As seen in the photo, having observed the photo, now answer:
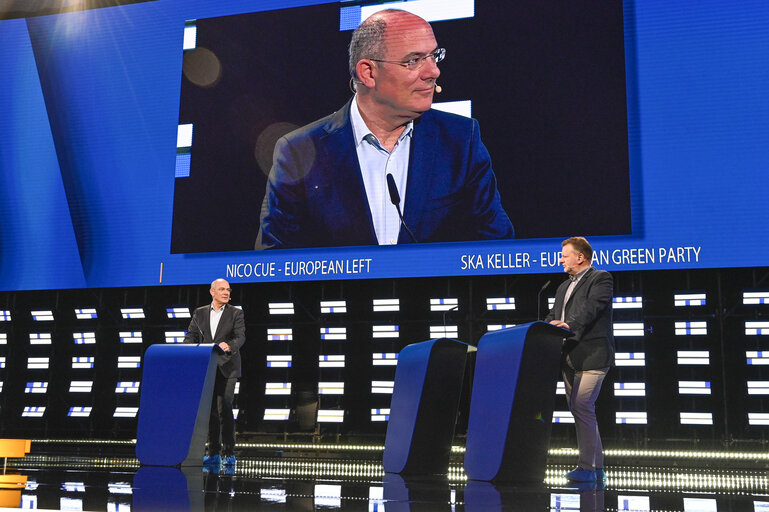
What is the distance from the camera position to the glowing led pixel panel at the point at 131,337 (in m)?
8.26

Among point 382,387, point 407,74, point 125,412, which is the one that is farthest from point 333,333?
point 407,74

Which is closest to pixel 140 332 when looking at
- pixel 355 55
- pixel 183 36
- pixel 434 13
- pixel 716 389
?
pixel 183 36

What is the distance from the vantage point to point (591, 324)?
153 inches

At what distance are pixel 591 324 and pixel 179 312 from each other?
539 centimetres

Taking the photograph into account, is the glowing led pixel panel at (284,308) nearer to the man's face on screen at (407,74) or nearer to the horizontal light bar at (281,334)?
the horizontal light bar at (281,334)

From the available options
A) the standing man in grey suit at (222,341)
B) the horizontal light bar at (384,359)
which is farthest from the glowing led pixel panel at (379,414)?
the standing man in grey suit at (222,341)

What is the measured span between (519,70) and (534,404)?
171 inches

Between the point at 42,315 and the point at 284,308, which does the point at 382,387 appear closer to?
the point at 284,308

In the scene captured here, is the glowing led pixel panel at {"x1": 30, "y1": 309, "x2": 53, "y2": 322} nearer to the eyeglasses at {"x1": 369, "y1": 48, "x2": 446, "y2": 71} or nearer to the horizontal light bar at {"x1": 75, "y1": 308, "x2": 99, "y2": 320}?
the horizontal light bar at {"x1": 75, "y1": 308, "x2": 99, "y2": 320}

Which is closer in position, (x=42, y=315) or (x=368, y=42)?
(x=368, y=42)

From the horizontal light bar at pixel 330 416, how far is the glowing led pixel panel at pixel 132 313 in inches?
91.6

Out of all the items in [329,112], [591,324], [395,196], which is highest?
[329,112]

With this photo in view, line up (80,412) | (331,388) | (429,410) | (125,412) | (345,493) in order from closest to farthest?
(345,493)
(429,410)
(331,388)
(125,412)
(80,412)

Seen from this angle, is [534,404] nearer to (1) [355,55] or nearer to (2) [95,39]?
(1) [355,55]
